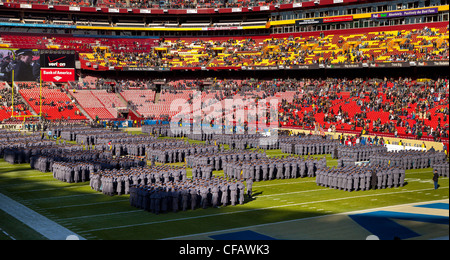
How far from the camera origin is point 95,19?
219 ft

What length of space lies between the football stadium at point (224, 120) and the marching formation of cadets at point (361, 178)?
0.20 ft

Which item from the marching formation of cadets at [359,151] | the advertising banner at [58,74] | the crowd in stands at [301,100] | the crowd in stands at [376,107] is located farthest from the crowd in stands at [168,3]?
the marching formation of cadets at [359,151]

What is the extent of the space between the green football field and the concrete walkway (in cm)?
21

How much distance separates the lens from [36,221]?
53.4ft

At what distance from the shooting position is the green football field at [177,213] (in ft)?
50.1

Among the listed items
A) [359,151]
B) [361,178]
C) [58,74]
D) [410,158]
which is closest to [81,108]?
[58,74]

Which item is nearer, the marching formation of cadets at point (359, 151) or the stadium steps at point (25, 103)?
the marching formation of cadets at point (359, 151)

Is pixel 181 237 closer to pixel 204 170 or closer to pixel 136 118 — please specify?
pixel 204 170

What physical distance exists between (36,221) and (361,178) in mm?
12554

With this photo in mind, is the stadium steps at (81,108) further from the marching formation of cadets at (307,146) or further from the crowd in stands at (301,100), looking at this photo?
the marching formation of cadets at (307,146)

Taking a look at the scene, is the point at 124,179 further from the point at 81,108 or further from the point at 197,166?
the point at 81,108

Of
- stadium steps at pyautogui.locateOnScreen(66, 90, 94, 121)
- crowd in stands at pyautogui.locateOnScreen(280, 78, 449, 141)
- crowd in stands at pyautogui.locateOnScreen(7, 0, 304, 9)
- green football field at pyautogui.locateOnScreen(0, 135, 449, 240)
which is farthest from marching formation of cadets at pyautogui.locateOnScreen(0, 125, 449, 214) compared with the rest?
crowd in stands at pyautogui.locateOnScreen(7, 0, 304, 9)
